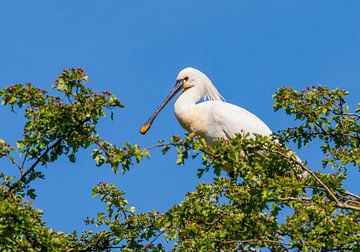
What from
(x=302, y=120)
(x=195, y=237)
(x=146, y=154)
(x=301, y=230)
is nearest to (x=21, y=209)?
(x=146, y=154)

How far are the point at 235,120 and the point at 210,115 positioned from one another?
41 centimetres

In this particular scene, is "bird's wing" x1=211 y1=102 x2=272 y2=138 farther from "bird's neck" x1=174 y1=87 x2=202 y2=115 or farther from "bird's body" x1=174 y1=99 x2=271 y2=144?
"bird's neck" x1=174 y1=87 x2=202 y2=115

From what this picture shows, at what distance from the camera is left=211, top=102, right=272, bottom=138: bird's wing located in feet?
44.4

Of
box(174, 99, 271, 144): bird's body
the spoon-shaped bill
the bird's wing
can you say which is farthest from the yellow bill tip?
the bird's wing

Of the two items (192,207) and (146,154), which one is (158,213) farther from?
(146,154)

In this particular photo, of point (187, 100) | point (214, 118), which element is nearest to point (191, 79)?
point (187, 100)

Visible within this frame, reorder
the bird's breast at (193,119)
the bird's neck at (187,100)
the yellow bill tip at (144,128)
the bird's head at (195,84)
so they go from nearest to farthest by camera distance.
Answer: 1. the bird's breast at (193,119)
2. the bird's neck at (187,100)
3. the bird's head at (195,84)
4. the yellow bill tip at (144,128)

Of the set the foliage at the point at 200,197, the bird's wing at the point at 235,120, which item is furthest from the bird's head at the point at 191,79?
the foliage at the point at 200,197

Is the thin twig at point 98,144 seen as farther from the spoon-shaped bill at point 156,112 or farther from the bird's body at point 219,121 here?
the spoon-shaped bill at point 156,112

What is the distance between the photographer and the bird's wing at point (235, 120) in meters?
13.5

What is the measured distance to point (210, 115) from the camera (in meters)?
13.7

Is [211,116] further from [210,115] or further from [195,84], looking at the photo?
[195,84]

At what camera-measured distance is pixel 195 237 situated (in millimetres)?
8906

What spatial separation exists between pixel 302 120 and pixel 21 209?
4.13 meters
